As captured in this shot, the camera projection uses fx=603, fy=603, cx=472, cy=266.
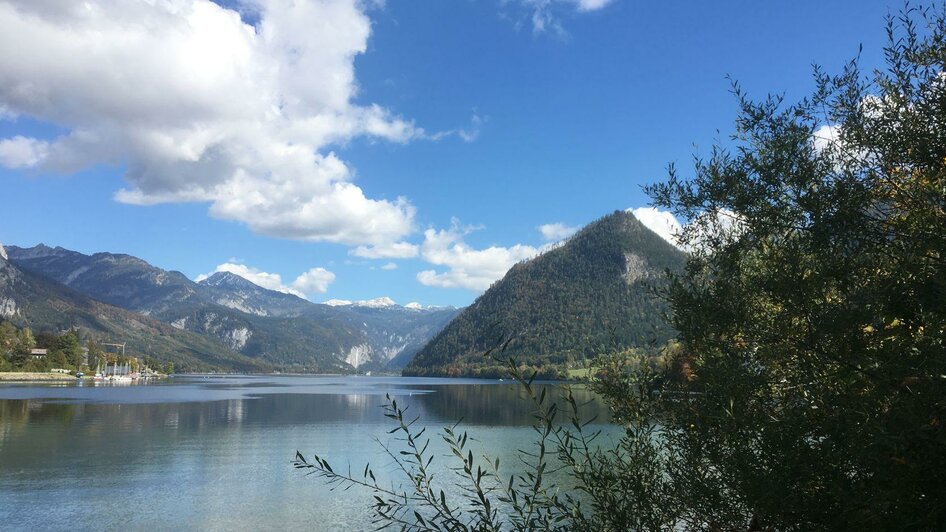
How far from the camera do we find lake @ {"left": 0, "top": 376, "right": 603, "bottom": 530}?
28562mm

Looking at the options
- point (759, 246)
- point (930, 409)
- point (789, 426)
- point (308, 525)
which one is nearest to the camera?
point (930, 409)

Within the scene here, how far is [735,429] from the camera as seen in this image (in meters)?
6.40

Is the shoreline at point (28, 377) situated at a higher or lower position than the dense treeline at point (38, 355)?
lower

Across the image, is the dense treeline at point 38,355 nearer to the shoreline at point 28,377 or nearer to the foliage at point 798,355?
the shoreline at point 28,377

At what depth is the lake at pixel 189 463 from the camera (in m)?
28.6

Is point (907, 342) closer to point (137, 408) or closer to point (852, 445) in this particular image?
point (852, 445)

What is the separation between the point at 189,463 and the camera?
1663 inches

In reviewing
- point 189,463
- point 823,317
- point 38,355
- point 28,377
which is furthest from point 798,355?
point 38,355

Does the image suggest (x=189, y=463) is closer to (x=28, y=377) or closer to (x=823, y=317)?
(x=823, y=317)

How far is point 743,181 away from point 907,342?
2.81 metres

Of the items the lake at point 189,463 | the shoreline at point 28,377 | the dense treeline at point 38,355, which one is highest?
the dense treeline at point 38,355

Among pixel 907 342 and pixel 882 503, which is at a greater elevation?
pixel 907 342

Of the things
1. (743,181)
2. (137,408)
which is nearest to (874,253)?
(743,181)

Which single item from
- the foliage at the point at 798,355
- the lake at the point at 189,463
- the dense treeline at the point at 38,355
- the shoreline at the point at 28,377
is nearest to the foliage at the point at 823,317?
the foliage at the point at 798,355
